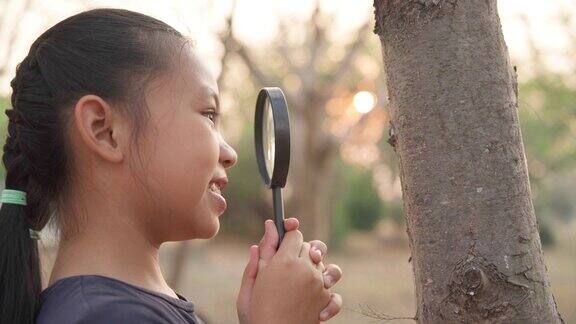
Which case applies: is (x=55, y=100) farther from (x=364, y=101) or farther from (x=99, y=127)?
(x=364, y=101)

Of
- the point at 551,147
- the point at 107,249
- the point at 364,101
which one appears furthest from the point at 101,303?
the point at 551,147

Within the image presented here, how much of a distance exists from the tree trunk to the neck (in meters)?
0.52

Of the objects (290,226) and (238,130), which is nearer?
(290,226)

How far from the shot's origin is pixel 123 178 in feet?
4.82

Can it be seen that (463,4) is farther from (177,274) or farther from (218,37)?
(177,274)

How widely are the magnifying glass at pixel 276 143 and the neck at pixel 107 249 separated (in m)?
0.27

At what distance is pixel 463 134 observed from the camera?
4.46ft

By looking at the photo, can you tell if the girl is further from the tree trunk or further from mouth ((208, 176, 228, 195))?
the tree trunk

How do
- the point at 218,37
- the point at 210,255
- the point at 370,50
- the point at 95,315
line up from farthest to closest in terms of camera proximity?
the point at 210,255 → the point at 370,50 → the point at 218,37 → the point at 95,315

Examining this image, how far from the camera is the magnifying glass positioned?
1456mm

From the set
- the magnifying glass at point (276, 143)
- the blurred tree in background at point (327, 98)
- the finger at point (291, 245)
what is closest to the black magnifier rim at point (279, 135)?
the magnifying glass at point (276, 143)

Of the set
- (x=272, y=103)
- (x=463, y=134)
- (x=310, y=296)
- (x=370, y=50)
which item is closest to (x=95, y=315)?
(x=310, y=296)

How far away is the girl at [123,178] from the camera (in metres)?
1.44

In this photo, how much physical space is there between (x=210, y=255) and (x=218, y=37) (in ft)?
42.2
